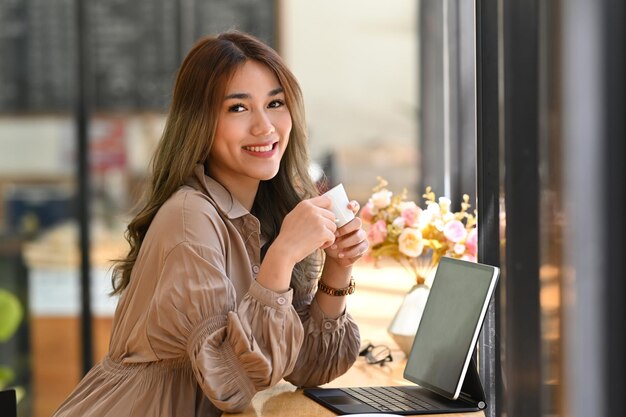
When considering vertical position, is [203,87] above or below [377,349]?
above

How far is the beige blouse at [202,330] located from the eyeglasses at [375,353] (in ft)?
0.85

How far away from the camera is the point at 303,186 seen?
2.06 m

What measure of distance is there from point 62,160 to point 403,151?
1878 millimetres

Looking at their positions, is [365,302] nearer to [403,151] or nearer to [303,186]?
[303,186]

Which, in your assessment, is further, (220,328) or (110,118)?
(110,118)

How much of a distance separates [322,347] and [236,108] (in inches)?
19.1

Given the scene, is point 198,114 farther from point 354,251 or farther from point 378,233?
point 378,233

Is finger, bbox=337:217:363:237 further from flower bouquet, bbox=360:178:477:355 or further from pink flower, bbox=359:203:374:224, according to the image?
pink flower, bbox=359:203:374:224

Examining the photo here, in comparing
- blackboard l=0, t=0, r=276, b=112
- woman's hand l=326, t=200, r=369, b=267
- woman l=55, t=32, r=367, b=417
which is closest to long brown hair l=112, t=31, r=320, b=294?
woman l=55, t=32, r=367, b=417

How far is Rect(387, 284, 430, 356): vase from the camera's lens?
85.7 inches

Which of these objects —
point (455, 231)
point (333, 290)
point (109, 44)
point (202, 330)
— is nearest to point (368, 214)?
point (455, 231)

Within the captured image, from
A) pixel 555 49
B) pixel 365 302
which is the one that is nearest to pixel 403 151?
pixel 365 302

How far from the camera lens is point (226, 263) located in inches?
68.2

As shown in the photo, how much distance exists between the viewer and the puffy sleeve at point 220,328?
61.5 inches
